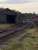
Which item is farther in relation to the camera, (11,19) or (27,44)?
(11,19)

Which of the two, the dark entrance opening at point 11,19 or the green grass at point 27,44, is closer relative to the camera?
the green grass at point 27,44

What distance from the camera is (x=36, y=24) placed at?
36.6 inches

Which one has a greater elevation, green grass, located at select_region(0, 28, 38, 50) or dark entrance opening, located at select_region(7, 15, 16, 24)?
dark entrance opening, located at select_region(7, 15, 16, 24)

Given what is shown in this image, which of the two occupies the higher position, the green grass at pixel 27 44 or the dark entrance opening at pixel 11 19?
the dark entrance opening at pixel 11 19

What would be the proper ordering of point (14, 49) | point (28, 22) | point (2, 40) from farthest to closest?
point (28, 22) < point (2, 40) < point (14, 49)

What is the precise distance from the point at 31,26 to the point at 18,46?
34cm

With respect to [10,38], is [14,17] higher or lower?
higher

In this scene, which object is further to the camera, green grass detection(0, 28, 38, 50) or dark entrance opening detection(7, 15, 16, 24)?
dark entrance opening detection(7, 15, 16, 24)

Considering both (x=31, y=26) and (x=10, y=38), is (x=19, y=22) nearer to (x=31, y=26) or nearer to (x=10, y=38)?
(x=31, y=26)

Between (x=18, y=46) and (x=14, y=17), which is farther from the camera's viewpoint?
(x=14, y=17)

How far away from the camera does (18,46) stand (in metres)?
0.59

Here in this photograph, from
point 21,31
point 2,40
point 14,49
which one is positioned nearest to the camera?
point 14,49

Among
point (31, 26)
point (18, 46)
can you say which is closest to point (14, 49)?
point (18, 46)

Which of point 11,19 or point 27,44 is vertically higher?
point 11,19
